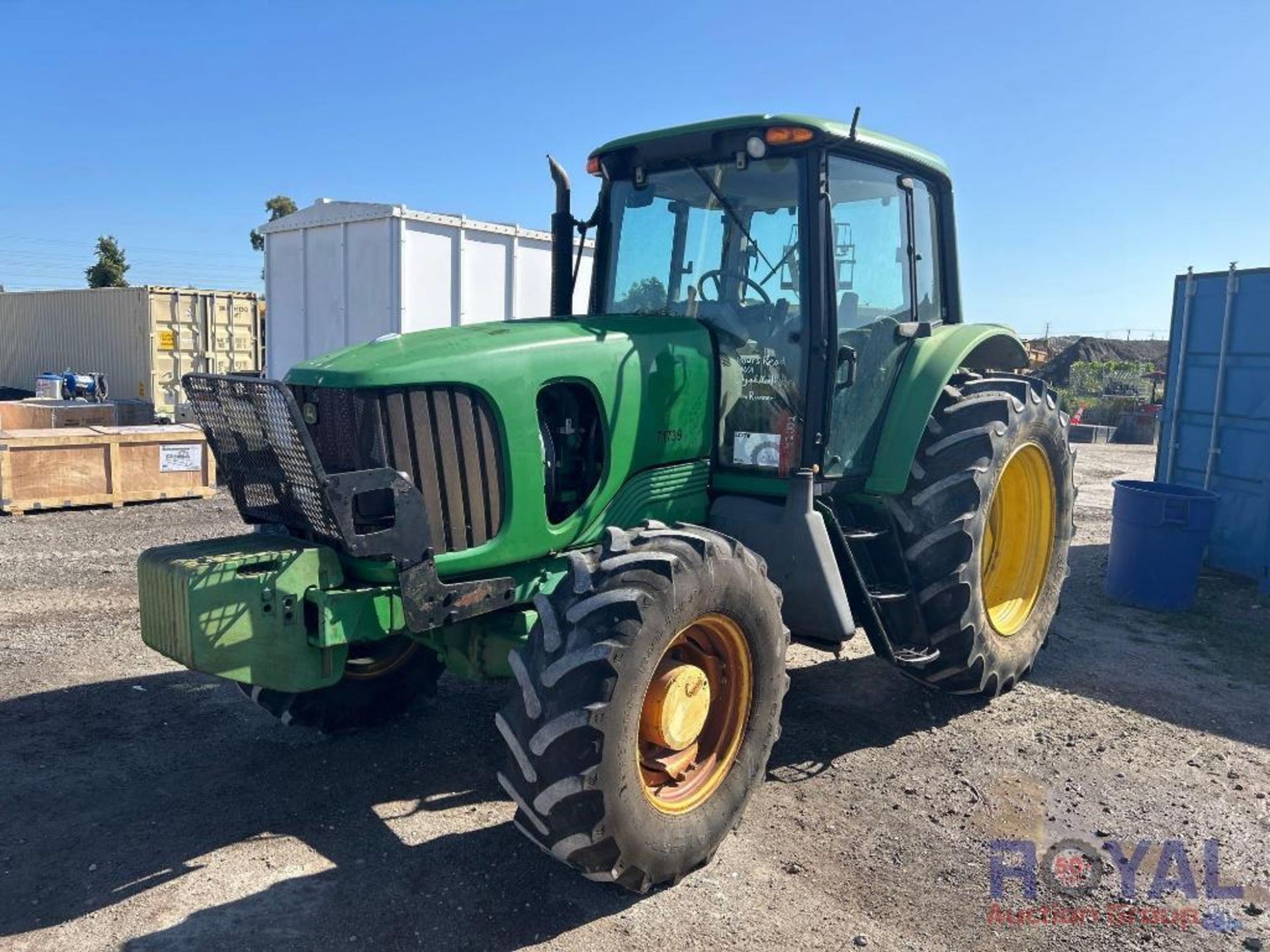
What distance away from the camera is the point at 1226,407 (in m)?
8.13

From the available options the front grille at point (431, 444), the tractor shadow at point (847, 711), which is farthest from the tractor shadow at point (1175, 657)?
the front grille at point (431, 444)

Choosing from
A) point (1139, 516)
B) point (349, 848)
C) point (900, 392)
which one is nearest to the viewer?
point (349, 848)

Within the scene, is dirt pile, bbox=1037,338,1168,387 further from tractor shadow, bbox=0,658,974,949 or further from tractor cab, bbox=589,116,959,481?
tractor shadow, bbox=0,658,974,949

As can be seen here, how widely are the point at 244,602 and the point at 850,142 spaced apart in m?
3.07

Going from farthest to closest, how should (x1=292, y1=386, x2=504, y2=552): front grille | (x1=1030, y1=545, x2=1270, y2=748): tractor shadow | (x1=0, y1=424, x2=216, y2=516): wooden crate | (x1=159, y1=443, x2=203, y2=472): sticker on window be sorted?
1. (x1=159, y1=443, x2=203, y2=472): sticker on window
2. (x1=0, y1=424, x2=216, y2=516): wooden crate
3. (x1=1030, y1=545, x2=1270, y2=748): tractor shadow
4. (x1=292, y1=386, x2=504, y2=552): front grille

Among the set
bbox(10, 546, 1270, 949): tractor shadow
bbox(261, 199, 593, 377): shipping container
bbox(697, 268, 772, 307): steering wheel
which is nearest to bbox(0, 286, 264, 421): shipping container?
bbox(261, 199, 593, 377): shipping container

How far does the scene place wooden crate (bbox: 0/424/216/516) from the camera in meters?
9.41

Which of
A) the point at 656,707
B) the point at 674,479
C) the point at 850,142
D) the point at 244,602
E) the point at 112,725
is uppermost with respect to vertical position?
the point at 850,142

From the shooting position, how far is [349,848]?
364cm

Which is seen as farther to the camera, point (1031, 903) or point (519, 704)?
point (1031, 903)

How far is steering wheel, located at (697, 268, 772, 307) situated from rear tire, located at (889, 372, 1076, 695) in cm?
113

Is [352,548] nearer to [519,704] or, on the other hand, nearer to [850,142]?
[519,704]

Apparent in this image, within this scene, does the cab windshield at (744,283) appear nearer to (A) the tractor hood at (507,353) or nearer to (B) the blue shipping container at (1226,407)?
(A) the tractor hood at (507,353)

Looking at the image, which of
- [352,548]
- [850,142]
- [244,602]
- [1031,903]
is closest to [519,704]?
[352,548]
